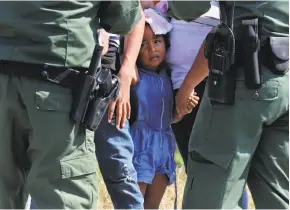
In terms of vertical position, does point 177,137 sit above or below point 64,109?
below

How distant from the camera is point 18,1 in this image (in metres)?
2.71

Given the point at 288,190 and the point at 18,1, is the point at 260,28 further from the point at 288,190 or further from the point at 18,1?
the point at 18,1

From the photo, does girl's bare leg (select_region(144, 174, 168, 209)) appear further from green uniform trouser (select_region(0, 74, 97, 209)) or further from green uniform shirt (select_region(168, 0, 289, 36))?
green uniform shirt (select_region(168, 0, 289, 36))

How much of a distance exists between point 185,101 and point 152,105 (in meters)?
0.27

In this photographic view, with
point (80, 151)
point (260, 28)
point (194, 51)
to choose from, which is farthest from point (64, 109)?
point (194, 51)

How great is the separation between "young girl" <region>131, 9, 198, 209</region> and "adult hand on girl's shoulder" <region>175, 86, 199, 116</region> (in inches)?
5.8

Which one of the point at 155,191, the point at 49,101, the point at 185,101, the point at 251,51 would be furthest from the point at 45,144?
the point at 155,191

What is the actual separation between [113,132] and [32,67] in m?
0.99

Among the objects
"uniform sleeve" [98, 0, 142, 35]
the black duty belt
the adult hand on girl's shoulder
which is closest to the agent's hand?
the adult hand on girl's shoulder

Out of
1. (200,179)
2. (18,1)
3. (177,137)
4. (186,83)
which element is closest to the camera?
(18,1)

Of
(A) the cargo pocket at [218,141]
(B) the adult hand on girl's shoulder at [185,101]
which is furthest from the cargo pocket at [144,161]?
(A) the cargo pocket at [218,141]

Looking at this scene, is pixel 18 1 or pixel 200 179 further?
pixel 200 179

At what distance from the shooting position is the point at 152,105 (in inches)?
156

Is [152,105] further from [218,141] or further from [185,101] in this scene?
[218,141]
